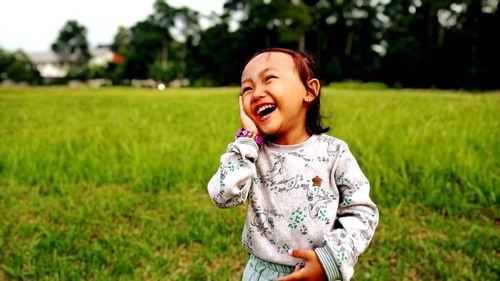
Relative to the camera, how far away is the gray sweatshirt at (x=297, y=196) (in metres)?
1.19

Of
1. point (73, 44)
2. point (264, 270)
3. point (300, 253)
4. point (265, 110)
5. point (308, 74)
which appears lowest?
point (264, 270)

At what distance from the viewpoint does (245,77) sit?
131 cm

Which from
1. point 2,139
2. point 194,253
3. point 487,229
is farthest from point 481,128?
point 2,139

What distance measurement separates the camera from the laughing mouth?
125cm

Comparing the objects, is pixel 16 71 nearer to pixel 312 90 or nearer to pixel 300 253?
pixel 312 90

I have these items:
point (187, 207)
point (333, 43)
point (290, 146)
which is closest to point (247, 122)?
point (290, 146)

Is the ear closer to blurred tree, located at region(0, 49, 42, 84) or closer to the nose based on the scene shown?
the nose

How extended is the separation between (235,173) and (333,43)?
44.2 meters

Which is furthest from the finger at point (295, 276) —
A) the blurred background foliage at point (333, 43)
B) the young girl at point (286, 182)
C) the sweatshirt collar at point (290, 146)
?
the blurred background foliage at point (333, 43)

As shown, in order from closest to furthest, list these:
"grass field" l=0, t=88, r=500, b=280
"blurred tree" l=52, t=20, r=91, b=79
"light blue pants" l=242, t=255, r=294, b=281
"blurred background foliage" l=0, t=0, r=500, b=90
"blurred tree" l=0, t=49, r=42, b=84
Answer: "light blue pants" l=242, t=255, r=294, b=281
"grass field" l=0, t=88, r=500, b=280
"blurred background foliage" l=0, t=0, r=500, b=90
"blurred tree" l=0, t=49, r=42, b=84
"blurred tree" l=52, t=20, r=91, b=79

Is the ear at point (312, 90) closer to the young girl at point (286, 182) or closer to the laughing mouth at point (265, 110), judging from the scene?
the young girl at point (286, 182)

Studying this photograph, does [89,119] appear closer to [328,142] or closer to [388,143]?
[388,143]

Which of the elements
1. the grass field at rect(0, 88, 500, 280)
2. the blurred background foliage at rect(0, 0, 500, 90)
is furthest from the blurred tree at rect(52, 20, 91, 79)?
the grass field at rect(0, 88, 500, 280)

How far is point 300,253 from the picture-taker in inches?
46.4
